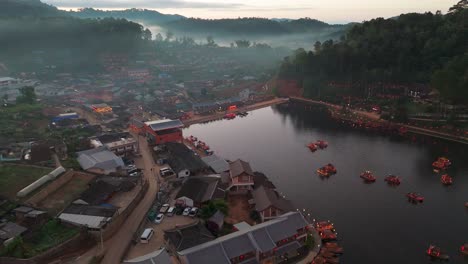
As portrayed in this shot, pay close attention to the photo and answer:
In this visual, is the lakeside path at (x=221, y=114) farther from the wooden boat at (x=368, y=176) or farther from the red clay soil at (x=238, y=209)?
the wooden boat at (x=368, y=176)

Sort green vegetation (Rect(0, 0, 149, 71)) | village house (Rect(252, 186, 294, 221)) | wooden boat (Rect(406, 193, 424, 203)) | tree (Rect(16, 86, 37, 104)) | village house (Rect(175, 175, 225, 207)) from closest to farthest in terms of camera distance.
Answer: village house (Rect(252, 186, 294, 221))
village house (Rect(175, 175, 225, 207))
wooden boat (Rect(406, 193, 424, 203))
tree (Rect(16, 86, 37, 104))
green vegetation (Rect(0, 0, 149, 71))

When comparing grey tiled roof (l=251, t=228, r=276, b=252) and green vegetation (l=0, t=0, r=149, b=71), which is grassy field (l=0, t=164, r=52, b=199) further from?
green vegetation (l=0, t=0, r=149, b=71)

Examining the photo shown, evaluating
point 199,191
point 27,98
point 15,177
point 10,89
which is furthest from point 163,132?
point 10,89

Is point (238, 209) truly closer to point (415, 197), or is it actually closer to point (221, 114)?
point (415, 197)

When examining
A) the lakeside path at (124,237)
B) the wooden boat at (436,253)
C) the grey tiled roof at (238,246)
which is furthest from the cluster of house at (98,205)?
the wooden boat at (436,253)

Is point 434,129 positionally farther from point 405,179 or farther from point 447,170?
point 405,179

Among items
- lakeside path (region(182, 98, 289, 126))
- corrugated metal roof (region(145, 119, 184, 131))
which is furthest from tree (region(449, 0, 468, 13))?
corrugated metal roof (region(145, 119, 184, 131))
